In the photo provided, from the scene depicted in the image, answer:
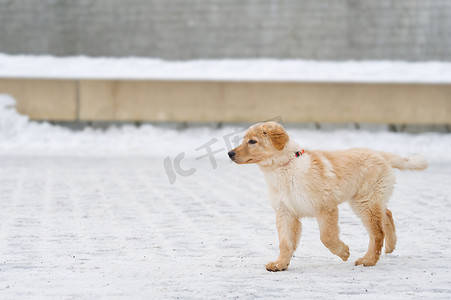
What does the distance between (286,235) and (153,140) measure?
1092 cm

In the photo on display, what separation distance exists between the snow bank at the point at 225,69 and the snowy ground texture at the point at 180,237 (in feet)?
15.0

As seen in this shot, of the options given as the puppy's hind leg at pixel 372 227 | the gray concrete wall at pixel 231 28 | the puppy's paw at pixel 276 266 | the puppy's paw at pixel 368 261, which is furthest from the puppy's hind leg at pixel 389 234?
the gray concrete wall at pixel 231 28

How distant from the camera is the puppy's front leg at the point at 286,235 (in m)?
5.62

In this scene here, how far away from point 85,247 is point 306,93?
1116cm

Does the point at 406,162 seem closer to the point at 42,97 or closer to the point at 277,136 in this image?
the point at 277,136

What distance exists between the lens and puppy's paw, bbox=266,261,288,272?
5.57m

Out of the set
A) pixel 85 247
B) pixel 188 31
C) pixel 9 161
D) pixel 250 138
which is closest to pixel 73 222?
pixel 85 247

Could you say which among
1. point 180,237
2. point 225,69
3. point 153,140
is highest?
point 180,237

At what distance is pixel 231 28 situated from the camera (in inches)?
739

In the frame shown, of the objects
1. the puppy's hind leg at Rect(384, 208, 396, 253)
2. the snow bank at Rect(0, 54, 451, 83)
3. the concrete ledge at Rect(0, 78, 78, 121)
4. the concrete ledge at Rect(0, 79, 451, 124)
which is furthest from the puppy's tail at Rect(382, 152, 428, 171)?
the concrete ledge at Rect(0, 78, 78, 121)

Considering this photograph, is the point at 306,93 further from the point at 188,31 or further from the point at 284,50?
the point at 188,31

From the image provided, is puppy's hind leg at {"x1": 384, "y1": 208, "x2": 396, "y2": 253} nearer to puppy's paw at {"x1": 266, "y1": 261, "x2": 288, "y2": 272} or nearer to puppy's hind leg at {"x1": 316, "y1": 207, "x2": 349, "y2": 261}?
puppy's hind leg at {"x1": 316, "y1": 207, "x2": 349, "y2": 261}

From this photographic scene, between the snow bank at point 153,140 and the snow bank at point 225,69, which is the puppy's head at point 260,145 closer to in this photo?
the snow bank at point 153,140

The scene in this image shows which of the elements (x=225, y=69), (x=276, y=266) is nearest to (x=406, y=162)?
(x=276, y=266)
